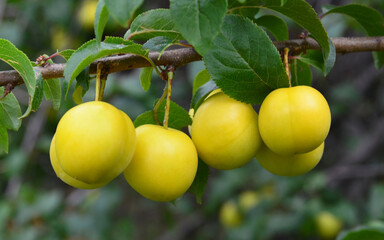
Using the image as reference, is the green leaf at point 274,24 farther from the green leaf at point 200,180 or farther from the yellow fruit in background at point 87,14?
the yellow fruit in background at point 87,14

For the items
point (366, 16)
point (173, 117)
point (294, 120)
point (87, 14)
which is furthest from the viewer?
point (87, 14)

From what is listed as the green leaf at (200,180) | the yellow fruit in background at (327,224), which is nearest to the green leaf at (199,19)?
the green leaf at (200,180)

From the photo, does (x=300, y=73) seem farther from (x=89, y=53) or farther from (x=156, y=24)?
(x=89, y=53)

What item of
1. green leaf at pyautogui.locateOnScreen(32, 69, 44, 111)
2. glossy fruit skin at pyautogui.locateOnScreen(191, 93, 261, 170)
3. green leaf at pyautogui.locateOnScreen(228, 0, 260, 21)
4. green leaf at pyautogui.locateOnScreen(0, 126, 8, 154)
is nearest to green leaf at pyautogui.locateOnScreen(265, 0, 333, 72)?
green leaf at pyautogui.locateOnScreen(228, 0, 260, 21)

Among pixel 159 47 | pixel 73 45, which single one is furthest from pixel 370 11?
pixel 73 45

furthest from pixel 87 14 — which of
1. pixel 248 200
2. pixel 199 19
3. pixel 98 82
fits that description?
pixel 199 19

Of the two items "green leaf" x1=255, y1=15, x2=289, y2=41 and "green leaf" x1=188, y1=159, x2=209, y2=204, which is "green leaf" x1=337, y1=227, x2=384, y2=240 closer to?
"green leaf" x1=188, y1=159, x2=209, y2=204
